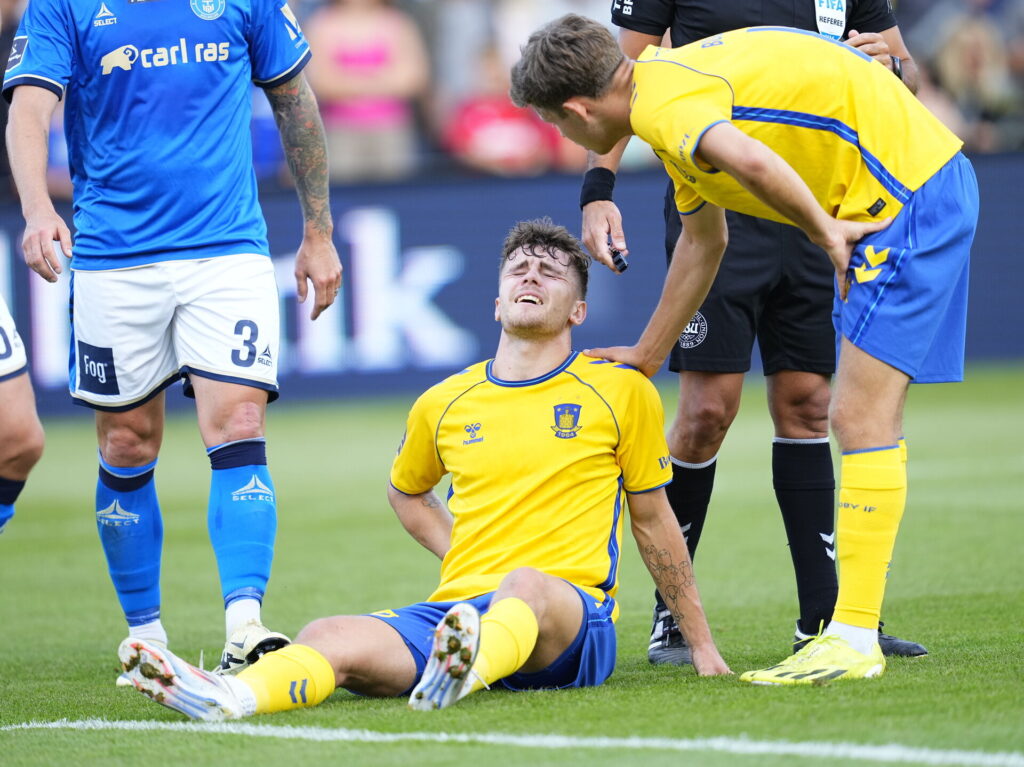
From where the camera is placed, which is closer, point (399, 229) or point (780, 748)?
point (780, 748)

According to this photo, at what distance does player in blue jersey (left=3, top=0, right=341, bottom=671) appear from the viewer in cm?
466

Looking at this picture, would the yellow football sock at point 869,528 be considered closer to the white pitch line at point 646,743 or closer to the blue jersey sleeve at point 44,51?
the white pitch line at point 646,743

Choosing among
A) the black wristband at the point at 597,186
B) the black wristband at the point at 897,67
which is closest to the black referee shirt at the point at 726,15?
the black wristband at the point at 897,67

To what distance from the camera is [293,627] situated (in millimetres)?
5562

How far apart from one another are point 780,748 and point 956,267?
4.97ft

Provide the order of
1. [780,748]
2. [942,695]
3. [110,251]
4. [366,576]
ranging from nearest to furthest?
[780,748], [942,695], [110,251], [366,576]

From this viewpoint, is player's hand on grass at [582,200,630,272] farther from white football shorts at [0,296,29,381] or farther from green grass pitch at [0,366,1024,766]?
white football shorts at [0,296,29,381]

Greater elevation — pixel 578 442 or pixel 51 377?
pixel 578 442

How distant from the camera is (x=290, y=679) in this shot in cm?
368

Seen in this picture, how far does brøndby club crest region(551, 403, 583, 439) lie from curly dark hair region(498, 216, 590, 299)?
1.12 ft

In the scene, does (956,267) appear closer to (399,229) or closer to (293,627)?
(293,627)

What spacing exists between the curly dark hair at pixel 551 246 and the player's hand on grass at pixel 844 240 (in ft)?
2.36

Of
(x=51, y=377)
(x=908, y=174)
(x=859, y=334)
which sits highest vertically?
(x=908, y=174)

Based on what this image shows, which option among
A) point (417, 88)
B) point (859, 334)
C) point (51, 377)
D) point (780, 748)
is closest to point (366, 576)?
point (859, 334)
